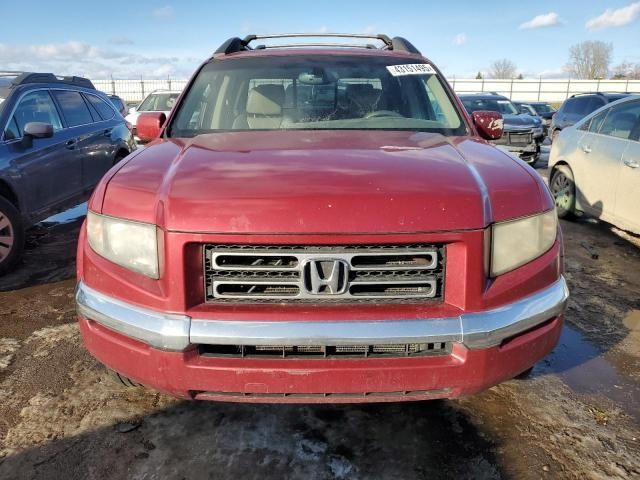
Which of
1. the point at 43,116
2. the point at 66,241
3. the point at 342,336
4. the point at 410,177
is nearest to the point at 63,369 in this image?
the point at 342,336

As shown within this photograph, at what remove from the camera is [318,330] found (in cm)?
191

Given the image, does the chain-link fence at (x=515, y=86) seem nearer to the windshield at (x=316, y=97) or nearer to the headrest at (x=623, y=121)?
the headrest at (x=623, y=121)

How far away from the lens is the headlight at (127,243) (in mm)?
2061

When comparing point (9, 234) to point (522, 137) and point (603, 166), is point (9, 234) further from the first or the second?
point (522, 137)

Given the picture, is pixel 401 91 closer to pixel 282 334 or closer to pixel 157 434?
pixel 282 334

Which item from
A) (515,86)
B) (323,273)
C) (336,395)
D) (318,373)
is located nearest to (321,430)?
(336,395)

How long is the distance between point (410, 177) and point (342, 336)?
68cm

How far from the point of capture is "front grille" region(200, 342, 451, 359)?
2.00 m

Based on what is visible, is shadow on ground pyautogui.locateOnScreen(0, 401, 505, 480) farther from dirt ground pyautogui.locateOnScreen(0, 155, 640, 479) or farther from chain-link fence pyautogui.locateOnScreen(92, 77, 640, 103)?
chain-link fence pyautogui.locateOnScreen(92, 77, 640, 103)

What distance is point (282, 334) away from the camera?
1.91 meters

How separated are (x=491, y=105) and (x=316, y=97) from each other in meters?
12.6

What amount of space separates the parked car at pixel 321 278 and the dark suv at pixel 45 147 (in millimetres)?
3211

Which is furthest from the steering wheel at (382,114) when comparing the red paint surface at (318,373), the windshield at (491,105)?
the windshield at (491,105)

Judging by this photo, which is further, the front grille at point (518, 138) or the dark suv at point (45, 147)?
the front grille at point (518, 138)
